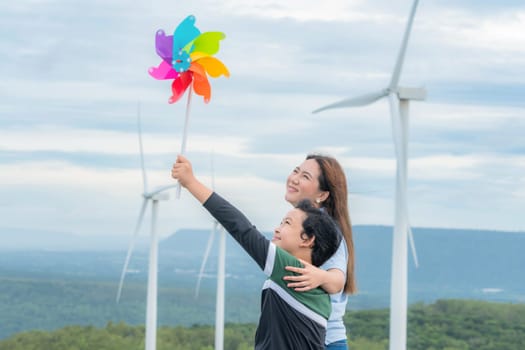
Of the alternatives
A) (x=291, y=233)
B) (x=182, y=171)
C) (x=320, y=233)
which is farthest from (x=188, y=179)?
(x=320, y=233)

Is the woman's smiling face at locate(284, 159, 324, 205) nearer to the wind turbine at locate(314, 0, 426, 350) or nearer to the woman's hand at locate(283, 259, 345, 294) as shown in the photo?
the woman's hand at locate(283, 259, 345, 294)

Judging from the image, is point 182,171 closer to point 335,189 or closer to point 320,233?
point 320,233

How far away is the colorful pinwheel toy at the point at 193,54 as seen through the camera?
5977 millimetres

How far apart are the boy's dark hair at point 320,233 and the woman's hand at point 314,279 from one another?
0.09 meters

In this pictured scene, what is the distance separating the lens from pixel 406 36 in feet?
55.7

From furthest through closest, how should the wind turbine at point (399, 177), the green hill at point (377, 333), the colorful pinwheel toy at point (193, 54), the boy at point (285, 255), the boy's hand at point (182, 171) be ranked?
the green hill at point (377, 333) → the wind turbine at point (399, 177) → the colorful pinwheel toy at point (193, 54) → the boy's hand at point (182, 171) → the boy at point (285, 255)

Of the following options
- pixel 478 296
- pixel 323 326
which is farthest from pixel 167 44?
pixel 478 296

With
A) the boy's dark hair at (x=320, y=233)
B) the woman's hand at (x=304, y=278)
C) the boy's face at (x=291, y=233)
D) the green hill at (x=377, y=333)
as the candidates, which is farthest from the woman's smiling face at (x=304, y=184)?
the green hill at (x=377, y=333)

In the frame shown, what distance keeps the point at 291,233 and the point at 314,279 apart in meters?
0.26

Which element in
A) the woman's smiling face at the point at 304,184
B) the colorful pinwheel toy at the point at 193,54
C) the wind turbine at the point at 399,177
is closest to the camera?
the colorful pinwheel toy at the point at 193,54

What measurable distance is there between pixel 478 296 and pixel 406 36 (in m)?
127

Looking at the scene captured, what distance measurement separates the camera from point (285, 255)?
545 centimetres

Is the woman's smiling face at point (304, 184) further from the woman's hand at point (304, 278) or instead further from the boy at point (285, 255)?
the woman's hand at point (304, 278)

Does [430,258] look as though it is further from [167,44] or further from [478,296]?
[167,44]
